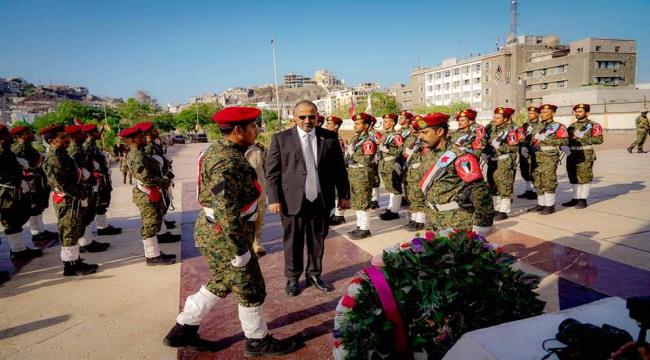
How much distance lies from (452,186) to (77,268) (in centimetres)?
491

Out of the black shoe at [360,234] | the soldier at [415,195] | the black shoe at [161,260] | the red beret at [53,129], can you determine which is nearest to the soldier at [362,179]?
the black shoe at [360,234]

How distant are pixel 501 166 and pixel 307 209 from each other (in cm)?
474

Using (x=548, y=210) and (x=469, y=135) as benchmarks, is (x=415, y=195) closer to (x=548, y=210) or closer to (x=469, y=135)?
(x=469, y=135)

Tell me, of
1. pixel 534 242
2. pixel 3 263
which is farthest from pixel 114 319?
pixel 534 242

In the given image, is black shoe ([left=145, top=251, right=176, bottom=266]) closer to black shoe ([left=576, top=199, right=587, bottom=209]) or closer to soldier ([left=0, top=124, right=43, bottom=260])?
soldier ([left=0, top=124, right=43, bottom=260])

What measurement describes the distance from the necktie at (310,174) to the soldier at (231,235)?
1087 millimetres

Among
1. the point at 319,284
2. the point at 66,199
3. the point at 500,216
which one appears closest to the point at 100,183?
the point at 66,199

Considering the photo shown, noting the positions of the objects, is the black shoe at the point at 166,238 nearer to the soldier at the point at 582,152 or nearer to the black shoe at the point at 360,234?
the black shoe at the point at 360,234

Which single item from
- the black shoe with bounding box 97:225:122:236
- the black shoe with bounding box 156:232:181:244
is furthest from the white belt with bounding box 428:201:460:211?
the black shoe with bounding box 97:225:122:236

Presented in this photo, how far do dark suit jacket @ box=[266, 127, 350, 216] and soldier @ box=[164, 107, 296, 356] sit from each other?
101cm

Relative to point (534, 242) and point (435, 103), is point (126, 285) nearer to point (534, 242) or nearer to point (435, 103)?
point (534, 242)

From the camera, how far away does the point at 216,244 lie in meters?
2.98

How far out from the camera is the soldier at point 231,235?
2805mm

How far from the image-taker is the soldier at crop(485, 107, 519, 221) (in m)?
7.12
